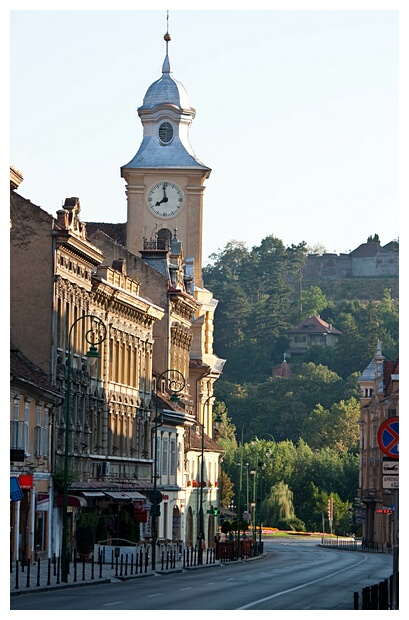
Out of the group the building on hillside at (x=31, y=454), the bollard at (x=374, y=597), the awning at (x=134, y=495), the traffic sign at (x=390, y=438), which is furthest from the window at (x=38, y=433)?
the traffic sign at (x=390, y=438)

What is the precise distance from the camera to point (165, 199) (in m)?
125

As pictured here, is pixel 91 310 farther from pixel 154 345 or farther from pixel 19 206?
pixel 154 345

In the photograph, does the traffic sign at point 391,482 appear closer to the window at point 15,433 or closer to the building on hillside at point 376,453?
the window at point 15,433

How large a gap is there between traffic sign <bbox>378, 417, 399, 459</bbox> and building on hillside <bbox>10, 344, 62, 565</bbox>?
27.0 m

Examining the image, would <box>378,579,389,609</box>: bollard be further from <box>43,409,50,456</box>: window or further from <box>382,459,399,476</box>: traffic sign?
<box>43,409,50,456</box>: window

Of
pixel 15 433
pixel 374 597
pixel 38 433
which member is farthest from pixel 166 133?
pixel 374 597

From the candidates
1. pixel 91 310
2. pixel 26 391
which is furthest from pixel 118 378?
pixel 26 391

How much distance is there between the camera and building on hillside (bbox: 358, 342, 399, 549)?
131500mm

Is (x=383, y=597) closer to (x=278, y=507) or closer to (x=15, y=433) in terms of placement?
(x=15, y=433)

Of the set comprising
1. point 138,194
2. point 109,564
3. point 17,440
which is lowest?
point 109,564

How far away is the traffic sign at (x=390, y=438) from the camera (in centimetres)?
2952

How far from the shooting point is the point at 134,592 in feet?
141

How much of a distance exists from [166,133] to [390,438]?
325 ft
